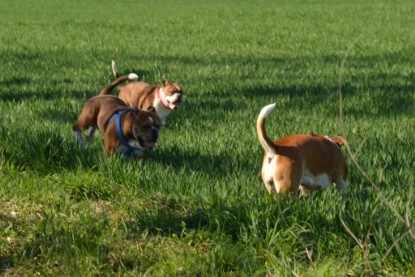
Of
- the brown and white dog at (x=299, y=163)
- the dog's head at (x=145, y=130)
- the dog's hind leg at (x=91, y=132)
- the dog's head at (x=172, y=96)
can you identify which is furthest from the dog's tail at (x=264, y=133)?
the dog's head at (x=172, y=96)

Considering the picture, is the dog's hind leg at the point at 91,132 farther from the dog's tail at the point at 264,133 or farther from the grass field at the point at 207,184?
the dog's tail at the point at 264,133

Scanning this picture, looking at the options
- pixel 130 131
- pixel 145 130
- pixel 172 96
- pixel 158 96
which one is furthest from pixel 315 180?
pixel 158 96

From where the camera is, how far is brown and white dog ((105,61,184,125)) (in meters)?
9.69

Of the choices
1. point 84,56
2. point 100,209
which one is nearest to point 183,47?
point 84,56

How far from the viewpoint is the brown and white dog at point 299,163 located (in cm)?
528

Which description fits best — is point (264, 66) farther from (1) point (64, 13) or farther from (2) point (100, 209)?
(1) point (64, 13)

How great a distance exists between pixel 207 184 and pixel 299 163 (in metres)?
0.69

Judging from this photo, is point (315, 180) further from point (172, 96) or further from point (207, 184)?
point (172, 96)

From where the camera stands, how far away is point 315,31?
2592 cm

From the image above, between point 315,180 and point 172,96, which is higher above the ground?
point 315,180

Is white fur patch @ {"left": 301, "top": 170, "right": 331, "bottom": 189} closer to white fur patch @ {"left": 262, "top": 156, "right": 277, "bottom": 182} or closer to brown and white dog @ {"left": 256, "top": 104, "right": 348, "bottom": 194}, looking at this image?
brown and white dog @ {"left": 256, "top": 104, "right": 348, "bottom": 194}

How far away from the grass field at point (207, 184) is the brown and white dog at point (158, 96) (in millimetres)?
194

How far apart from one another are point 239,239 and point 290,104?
20.8 feet

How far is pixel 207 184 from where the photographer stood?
5.66 metres
